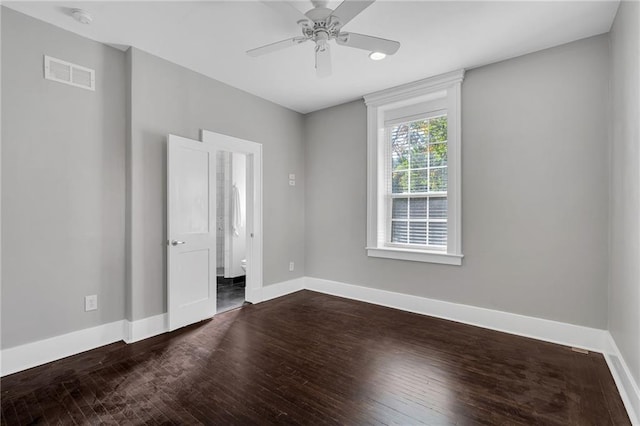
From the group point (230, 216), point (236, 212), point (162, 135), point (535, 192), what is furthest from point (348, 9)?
point (230, 216)

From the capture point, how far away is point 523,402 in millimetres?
1986

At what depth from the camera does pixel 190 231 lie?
336 centimetres

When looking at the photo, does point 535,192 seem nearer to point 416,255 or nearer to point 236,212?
point 416,255

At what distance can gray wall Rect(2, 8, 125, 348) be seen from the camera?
2377 mm

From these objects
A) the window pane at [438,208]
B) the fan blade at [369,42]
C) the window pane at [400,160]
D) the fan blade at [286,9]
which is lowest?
the window pane at [438,208]

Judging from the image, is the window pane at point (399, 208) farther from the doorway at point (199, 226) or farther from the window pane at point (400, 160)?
the doorway at point (199, 226)

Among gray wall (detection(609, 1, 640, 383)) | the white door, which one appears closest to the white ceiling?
gray wall (detection(609, 1, 640, 383))

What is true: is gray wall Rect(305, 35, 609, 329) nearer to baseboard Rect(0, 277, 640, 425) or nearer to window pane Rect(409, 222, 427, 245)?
baseboard Rect(0, 277, 640, 425)

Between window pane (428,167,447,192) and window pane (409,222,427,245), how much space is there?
1.53 feet

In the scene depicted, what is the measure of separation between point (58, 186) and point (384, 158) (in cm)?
355

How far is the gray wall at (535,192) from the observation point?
9.00 feet

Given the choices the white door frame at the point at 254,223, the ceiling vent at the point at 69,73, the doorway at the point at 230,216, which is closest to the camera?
the ceiling vent at the point at 69,73

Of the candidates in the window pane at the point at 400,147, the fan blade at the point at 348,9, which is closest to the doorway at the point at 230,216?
the window pane at the point at 400,147

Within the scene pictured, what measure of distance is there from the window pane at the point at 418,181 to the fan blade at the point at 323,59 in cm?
185
